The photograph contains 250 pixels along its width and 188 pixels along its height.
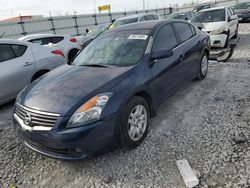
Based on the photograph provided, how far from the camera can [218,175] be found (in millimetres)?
2377

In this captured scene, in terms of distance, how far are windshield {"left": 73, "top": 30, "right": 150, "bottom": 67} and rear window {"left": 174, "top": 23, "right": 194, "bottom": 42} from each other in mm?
1023

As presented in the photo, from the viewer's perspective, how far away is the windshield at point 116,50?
10.6 feet

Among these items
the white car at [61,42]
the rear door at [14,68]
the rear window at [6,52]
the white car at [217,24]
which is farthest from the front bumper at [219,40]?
the rear window at [6,52]

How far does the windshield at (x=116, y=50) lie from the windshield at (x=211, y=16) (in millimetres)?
6323

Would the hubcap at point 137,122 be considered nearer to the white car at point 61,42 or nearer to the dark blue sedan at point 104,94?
the dark blue sedan at point 104,94

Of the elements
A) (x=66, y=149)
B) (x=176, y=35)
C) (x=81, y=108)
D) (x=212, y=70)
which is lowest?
(x=212, y=70)

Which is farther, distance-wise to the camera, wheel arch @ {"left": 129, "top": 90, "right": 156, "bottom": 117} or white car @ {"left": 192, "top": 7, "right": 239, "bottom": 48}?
white car @ {"left": 192, "top": 7, "right": 239, "bottom": 48}

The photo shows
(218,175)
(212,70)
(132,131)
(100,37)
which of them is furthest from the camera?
(212,70)

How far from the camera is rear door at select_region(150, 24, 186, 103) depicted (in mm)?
3291

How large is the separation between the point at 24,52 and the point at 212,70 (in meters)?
4.82

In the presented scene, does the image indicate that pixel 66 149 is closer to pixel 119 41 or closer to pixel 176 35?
pixel 119 41

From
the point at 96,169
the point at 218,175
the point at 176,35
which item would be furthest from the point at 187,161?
the point at 176,35

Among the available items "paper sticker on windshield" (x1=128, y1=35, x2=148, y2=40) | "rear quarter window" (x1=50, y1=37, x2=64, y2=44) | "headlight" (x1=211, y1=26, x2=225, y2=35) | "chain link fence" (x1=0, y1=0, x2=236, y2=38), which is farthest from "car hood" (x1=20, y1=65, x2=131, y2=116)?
"chain link fence" (x1=0, y1=0, x2=236, y2=38)

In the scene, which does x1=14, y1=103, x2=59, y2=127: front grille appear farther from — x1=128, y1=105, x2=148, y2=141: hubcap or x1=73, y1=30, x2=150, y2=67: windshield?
x1=73, y1=30, x2=150, y2=67: windshield
